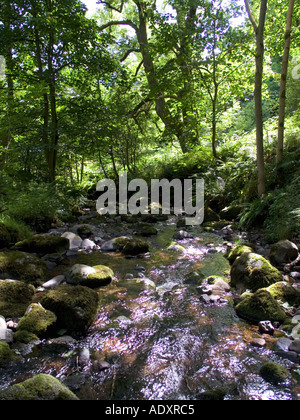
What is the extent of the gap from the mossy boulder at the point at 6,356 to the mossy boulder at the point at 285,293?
3269mm

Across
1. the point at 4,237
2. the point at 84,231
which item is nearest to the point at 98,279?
the point at 4,237

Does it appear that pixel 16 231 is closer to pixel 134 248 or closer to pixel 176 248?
pixel 134 248

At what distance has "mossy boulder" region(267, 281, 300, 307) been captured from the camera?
3729mm

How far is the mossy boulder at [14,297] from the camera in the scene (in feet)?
11.9

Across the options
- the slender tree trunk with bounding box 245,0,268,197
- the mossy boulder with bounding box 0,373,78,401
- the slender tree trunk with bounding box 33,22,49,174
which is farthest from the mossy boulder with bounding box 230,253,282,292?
the slender tree trunk with bounding box 33,22,49,174

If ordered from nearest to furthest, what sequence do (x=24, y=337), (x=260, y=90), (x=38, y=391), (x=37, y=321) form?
1. (x=38, y=391)
2. (x=24, y=337)
3. (x=37, y=321)
4. (x=260, y=90)

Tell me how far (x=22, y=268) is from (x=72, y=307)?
5.65 ft

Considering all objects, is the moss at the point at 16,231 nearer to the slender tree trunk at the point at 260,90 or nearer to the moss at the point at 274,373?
the moss at the point at 274,373

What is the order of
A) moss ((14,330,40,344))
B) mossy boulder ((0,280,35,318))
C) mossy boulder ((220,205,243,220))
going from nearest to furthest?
moss ((14,330,40,344)) → mossy boulder ((0,280,35,318)) → mossy boulder ((220,205,243,220))

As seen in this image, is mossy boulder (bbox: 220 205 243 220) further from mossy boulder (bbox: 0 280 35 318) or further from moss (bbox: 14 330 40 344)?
moss (bbox: 14 330 40 344)

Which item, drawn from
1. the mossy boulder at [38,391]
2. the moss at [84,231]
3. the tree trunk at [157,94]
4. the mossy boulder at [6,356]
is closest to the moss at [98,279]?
the mossy boulder at [6,356]

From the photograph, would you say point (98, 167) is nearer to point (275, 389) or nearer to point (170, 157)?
point (170, 157)

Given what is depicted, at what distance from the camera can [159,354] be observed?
2994 mm

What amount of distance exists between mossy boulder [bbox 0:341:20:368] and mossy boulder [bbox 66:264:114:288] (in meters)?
1.78
